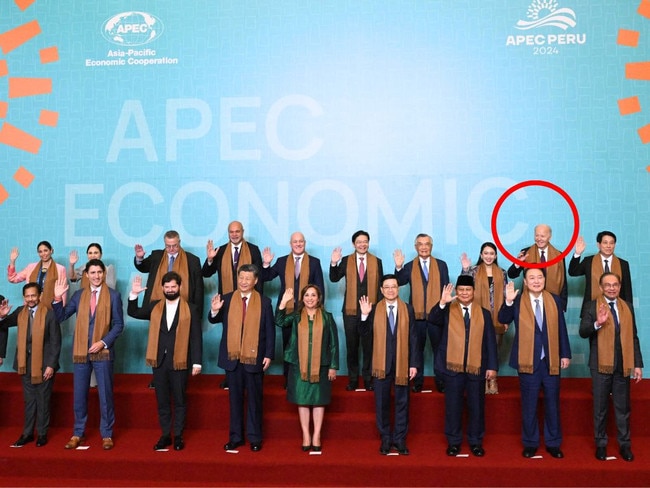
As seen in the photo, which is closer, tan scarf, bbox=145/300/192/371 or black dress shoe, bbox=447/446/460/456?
black dress shoe, bbox=447/446/460/456

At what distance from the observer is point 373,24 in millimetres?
7418

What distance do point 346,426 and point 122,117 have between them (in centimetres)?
444

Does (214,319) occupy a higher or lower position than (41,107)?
lower

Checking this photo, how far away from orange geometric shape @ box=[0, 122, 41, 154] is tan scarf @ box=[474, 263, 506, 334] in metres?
5.32

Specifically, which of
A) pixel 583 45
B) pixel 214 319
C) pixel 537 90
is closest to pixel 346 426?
pixel 214 319

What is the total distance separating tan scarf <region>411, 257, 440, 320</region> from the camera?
6195 mm

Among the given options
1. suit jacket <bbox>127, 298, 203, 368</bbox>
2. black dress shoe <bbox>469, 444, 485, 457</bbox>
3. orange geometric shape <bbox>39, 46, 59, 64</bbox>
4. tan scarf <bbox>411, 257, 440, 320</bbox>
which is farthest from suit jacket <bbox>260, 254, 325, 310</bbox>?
orange geometric shape <bbox>39, 46, 59, 64</bbox>

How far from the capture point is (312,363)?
17.5 ft

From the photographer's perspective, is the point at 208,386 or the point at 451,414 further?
the point at 208,386

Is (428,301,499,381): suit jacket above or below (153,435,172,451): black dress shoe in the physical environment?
above

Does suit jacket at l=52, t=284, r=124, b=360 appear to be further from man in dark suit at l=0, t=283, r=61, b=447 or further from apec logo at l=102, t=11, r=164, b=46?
apec logo at l=102, t=11, r=164, b=46

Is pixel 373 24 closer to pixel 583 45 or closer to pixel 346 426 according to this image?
pixel 583 45

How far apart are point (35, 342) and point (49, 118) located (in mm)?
3272

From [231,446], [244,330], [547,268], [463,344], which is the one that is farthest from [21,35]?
[547,268]
